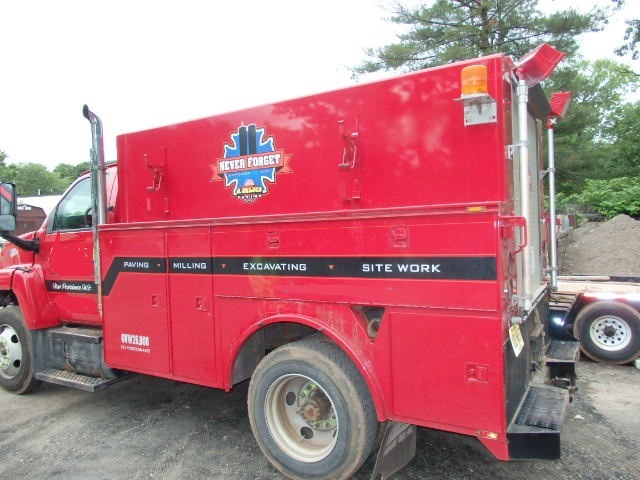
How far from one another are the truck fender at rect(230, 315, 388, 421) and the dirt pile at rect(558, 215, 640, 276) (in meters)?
11.3

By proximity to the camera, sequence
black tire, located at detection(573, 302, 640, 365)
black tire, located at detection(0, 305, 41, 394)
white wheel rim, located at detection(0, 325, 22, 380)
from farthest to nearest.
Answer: black tire, located at detection(573, 302, 640, 365), white wheel rim, located at detection(0, 325, 22, 380), black tire, located at detection(0, 305, 41, 394)

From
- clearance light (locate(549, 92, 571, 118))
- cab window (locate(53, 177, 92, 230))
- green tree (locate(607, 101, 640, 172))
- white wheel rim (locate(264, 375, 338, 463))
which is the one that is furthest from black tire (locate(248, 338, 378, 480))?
green tree (locate(607, 101, 640, 172))

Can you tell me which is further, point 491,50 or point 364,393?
point 491,50

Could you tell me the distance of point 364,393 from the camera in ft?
10.6

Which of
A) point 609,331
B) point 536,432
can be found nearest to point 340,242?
point 536,432

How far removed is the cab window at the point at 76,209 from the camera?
507 cm

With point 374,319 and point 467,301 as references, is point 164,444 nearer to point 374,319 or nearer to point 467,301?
point 374,319

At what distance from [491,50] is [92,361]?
1437 centimetres

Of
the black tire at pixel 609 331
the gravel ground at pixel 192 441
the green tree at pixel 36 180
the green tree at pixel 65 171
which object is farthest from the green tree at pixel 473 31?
the green tree at pixel 65 171

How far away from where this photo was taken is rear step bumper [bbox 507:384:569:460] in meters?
2.78

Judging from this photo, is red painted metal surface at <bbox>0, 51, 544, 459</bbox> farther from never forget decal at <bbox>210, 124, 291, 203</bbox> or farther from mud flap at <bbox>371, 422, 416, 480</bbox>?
mud flap at <bbox>371, 422, 416, 480</bbox>

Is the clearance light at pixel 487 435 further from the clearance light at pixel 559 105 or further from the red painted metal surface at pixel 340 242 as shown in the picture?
the clearance light at pixel 559 105

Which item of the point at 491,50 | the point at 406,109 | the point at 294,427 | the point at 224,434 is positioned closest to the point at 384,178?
the point at 406,109

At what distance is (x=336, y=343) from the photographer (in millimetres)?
3330
